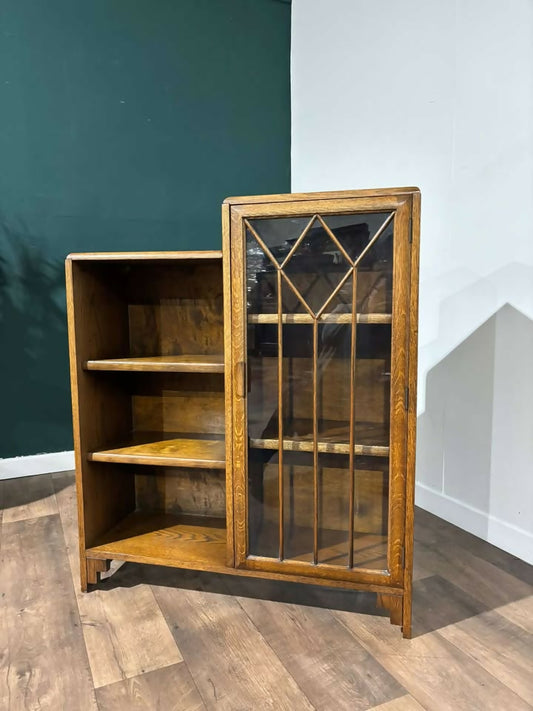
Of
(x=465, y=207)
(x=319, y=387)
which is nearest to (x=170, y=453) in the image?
(x=319, y=387)

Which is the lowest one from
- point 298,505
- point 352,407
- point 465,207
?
point 298,505

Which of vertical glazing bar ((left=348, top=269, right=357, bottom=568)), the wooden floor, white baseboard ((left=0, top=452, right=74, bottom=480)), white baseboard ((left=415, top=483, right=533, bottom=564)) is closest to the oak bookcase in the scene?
vertical glazing bar ((left=348, top=269, right=357, bottom=568))

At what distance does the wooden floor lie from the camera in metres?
1.09

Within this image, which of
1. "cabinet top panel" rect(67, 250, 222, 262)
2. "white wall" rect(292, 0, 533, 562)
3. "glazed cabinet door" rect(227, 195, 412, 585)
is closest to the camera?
"glazed cabinet door" rect(227, 195, 412, 585)

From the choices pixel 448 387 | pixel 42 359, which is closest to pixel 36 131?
pixel 42 359

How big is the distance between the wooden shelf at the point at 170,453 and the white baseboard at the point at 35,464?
1141 mm

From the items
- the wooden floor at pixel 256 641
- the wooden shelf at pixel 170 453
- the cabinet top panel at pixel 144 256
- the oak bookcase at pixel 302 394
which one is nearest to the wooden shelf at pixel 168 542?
the oak bookcase at pixel 302 394

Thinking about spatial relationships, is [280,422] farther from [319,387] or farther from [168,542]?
[168,542]

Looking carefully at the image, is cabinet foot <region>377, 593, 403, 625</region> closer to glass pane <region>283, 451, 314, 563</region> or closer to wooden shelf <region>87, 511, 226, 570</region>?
glass pane <region>283, 451, 314, 563</region>

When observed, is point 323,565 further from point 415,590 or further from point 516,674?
point 516,674

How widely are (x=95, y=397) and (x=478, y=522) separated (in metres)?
1.41

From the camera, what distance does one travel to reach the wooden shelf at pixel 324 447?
4.21ft

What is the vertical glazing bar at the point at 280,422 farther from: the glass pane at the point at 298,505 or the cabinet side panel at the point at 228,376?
the cabinet side panel at the point at 228,376

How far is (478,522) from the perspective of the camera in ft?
6.01
